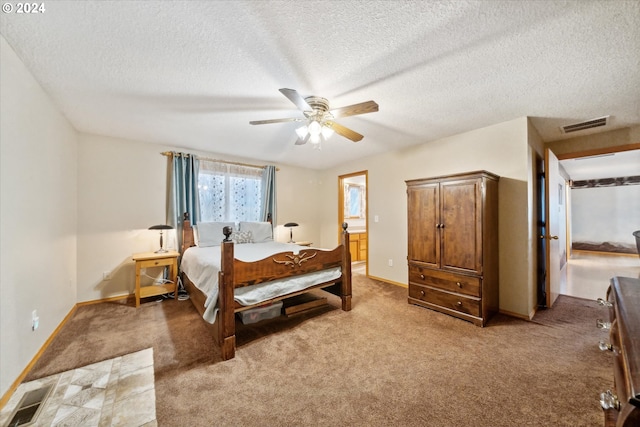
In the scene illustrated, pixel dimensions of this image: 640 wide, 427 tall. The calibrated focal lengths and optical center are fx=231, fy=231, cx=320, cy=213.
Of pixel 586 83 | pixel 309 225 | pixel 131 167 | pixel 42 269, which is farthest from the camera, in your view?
pixel 309 225

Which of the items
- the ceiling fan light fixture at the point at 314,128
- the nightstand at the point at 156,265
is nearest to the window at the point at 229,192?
the nightstand at the point at 156,265

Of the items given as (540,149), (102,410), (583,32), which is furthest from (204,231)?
(540,149)

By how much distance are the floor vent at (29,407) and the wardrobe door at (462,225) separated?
3565 millimetres

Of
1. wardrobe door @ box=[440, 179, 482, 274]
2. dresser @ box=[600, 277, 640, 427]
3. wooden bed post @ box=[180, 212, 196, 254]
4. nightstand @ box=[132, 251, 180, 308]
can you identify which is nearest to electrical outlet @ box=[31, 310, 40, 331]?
nightstand @ box=[132, 251, 180, 308]

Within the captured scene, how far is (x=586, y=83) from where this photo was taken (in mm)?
1974

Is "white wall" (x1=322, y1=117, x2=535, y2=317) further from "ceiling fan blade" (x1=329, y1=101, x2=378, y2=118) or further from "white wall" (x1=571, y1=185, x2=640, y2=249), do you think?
"white wall" (x1=571, y1=185, x2=640, y2=249)

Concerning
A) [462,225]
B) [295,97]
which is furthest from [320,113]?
[462,225]

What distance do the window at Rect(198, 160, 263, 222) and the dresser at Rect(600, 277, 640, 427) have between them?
440 centimetres

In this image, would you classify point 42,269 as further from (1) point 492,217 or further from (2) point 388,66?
(1) point 492,217

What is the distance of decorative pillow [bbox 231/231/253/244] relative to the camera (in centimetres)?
399

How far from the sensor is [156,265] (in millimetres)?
3188

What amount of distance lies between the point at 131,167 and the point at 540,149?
5.93 m

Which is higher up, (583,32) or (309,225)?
(583,32)

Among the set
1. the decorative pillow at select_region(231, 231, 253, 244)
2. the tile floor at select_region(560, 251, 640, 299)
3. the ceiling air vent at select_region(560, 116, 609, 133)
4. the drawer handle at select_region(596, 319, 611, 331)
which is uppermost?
the ceiling air vent at select_region(560, 116, 609, 133)
